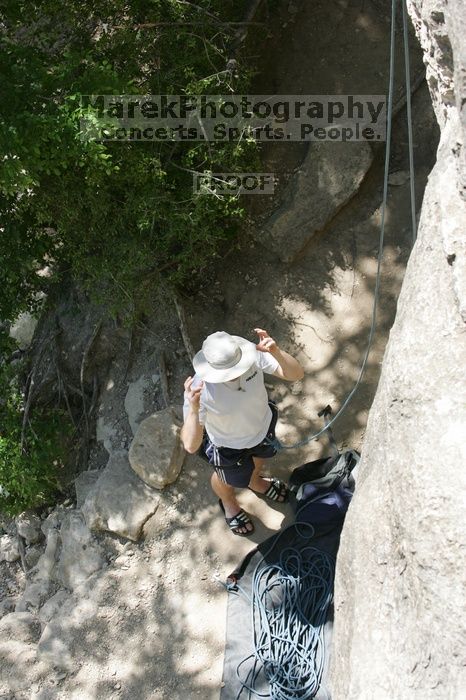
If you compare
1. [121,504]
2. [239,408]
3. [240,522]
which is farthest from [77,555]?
[239,408]

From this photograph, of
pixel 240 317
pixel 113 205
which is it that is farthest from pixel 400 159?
pixel 113 205

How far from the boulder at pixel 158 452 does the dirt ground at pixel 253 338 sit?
0.35ft

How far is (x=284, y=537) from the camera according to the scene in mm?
3998

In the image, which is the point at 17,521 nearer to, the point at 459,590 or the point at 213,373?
the point at 213,373

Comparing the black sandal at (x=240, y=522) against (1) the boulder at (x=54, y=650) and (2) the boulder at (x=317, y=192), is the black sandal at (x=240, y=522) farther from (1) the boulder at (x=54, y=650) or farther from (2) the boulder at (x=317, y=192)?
(2) the boulder at (x=317, y=192)

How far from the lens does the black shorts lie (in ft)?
12.2

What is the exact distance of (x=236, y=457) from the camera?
3738 millimetres

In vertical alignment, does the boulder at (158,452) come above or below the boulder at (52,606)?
above

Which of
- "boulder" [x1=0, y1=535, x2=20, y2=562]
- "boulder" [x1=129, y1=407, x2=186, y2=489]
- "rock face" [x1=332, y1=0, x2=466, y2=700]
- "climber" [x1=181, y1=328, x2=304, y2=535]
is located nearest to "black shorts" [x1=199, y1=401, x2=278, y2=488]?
"climber" [x1=181, y1=328, x2=304, y2=535]

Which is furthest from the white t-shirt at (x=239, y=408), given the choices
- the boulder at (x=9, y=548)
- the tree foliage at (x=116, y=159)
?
the boulder at (x=9, y=548)

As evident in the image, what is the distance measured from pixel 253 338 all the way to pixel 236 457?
1433mm

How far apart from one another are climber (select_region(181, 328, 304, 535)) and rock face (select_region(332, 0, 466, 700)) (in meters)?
0.86

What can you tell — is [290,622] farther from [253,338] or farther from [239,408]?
[253,338]

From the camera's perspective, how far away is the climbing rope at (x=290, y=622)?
A: 11.5 feet
